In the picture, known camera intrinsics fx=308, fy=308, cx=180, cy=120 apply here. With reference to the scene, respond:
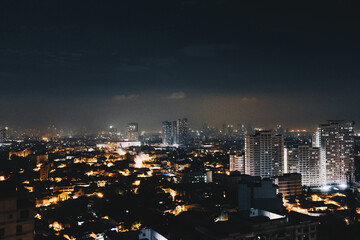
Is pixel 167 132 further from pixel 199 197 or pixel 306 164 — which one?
pixel 199 197

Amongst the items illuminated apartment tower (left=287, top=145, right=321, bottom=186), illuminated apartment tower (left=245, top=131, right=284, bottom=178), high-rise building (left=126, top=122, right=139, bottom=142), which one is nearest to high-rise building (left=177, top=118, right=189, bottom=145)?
high-rise building (left=126, top=122, right=139, bottom=142)

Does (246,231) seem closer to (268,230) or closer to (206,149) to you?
(268,230)

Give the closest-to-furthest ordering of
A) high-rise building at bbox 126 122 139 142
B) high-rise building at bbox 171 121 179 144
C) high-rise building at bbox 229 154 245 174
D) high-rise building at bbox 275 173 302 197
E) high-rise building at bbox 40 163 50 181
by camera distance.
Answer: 1. high-rise building at bbox 275 173 302 197
2. high-rise building at bbox 40 163 50 181
3. high-rise building at bbox 229 154 245 174
4. high-rise building at bbox 171 121 179 144
5. high-rise building at bbox 126 122 139 142

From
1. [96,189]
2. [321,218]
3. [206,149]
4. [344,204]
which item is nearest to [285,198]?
[344,204]

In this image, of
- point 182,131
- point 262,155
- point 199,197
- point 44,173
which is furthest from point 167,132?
point 199,197

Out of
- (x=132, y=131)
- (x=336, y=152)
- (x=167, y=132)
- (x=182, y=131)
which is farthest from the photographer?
(x=132, y=131)

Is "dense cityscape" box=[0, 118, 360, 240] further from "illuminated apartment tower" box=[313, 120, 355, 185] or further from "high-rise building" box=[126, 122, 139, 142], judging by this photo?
"high-rise building" box=[126, 122, 139, 142]
